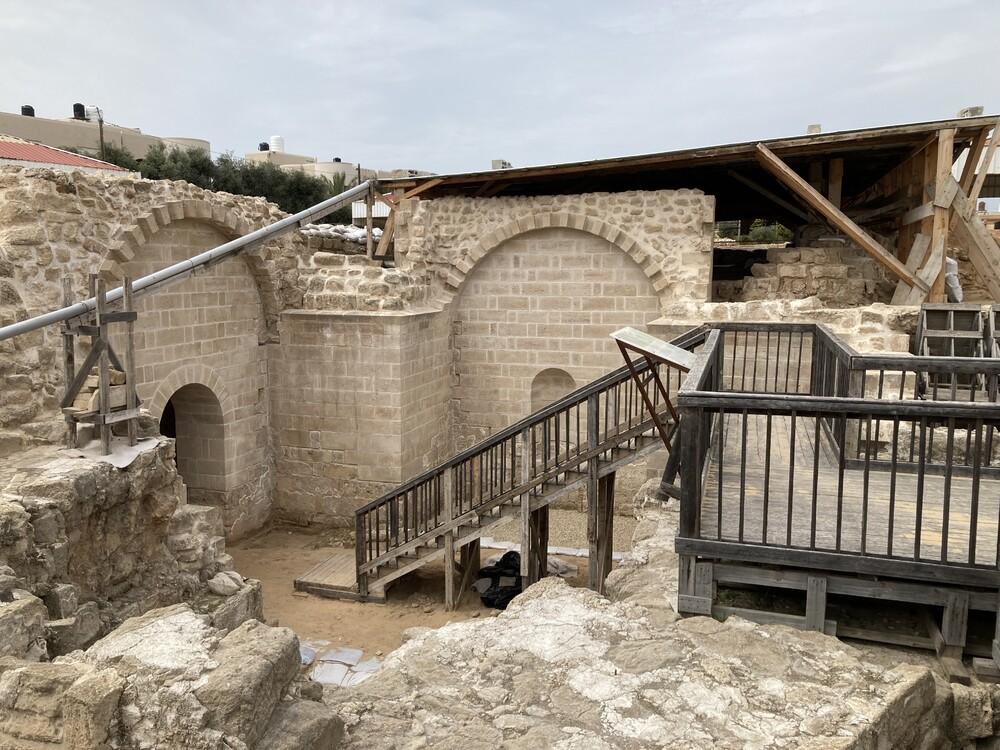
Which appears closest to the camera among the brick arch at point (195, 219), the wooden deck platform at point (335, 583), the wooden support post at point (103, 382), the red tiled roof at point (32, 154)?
the wooden support post at point (103, 382)

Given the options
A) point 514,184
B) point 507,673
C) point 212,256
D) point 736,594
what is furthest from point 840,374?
point 514,184

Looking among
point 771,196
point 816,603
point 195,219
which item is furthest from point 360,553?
point 771,196

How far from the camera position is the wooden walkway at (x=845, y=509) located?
12.4 ft

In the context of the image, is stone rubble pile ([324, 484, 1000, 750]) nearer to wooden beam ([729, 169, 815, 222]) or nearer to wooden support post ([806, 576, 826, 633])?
wooden support post ([806, 576, 826, 633])

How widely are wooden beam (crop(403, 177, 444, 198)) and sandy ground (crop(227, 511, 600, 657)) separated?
5.52 metres

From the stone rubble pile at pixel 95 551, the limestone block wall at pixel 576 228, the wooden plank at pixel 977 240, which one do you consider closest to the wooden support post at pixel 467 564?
the stone rubble pile at pixel 95 551

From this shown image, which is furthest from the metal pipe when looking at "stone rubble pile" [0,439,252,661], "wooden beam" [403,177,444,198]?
"stone rubble pile" [0,439,252,661]

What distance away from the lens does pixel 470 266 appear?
11820 millimetres

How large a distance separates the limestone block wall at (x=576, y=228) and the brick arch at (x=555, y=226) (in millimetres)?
15

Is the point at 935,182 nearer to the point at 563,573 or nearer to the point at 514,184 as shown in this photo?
the point at 514,184

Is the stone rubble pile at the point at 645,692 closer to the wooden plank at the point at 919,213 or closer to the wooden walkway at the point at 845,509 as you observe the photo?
the wooden walkway at the point at 845,509

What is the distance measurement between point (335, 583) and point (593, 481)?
11.2ft

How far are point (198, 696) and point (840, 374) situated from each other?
17.5 ft

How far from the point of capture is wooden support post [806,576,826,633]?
12.2ft
